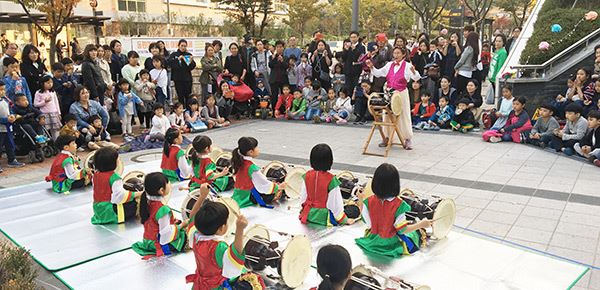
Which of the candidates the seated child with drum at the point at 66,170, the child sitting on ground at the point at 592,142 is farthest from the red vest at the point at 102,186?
the child sitting on ground at the point at 592,142

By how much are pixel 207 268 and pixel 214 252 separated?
5.2 inches

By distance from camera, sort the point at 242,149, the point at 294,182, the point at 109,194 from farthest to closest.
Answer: the point at 294,182 → the point at 242,149 → the point at 109,194

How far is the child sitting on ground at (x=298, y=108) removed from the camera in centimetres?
1159

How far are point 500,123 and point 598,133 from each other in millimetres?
1988

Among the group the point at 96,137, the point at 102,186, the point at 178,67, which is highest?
the point at 178,67

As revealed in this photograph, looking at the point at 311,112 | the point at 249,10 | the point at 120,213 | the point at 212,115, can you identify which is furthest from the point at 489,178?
the point at 249,10

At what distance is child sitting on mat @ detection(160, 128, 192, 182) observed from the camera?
604 cm

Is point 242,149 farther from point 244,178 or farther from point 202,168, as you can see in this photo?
point 202,168

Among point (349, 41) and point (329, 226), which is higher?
point (349, 41)

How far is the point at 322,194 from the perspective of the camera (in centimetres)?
467

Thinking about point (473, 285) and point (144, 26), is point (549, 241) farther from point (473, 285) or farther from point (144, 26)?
point (144, 26)

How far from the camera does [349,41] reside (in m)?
11.2

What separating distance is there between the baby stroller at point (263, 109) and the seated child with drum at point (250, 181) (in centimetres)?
660

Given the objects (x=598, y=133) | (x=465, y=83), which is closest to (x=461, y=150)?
(x=598, y=133)
